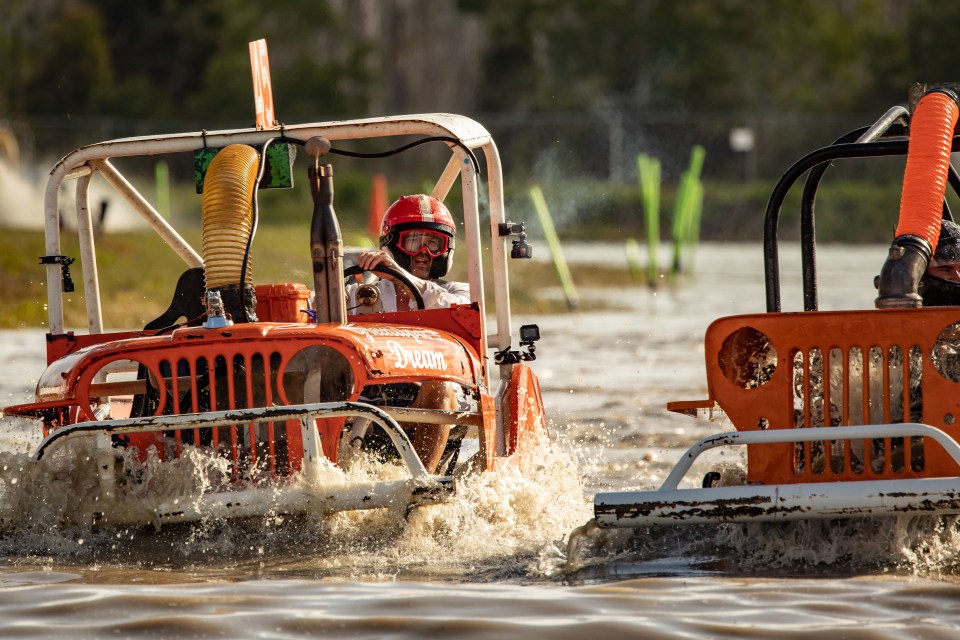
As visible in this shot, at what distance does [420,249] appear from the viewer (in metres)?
8.55

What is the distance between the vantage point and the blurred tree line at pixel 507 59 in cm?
4334

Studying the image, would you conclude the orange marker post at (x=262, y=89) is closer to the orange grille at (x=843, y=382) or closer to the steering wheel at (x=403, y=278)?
the steering wheel at (x=403, y=278)

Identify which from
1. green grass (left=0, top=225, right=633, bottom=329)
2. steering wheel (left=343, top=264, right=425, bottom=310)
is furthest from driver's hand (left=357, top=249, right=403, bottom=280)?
green grass (left=0, top=225, right=633, bottom=329)

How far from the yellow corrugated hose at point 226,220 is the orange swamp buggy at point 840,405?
197 cm

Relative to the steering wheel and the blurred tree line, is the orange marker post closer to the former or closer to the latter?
the steering wheel

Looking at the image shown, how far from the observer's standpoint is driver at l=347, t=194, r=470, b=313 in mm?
8453

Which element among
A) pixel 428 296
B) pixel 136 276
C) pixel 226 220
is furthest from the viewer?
pixel 136 276

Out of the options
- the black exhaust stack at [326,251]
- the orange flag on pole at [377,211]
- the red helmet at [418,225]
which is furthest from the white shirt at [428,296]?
the orange flag on pole at [377,211]

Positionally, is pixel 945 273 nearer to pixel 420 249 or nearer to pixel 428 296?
pixel 428 296

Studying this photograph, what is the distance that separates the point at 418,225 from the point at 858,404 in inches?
115

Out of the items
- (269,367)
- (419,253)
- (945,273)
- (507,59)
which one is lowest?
(269,367)

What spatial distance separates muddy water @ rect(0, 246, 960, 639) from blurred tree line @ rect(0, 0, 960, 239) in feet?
112

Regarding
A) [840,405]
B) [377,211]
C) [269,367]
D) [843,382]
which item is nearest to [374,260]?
[269,367]

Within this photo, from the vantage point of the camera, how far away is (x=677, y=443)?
412 inches
